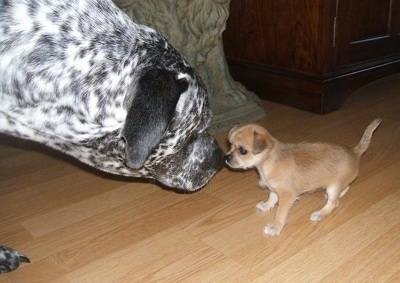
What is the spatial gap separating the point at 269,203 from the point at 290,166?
230 mm

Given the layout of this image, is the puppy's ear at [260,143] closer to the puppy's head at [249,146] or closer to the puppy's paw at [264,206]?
the puppy's head at [249,146]

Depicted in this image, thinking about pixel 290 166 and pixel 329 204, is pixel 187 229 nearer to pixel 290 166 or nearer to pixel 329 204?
pixel 290 166

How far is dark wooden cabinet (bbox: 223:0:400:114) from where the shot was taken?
2846 millimetres

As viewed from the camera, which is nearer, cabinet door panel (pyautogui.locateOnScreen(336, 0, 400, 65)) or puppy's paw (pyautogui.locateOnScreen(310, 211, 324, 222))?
puppy's paw (pyautogui.locateOnScreen(310, 211, 324, 222))

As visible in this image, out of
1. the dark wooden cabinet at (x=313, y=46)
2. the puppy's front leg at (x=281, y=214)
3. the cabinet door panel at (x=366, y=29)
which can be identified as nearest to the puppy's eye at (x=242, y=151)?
the puppy's front leg at (x=281, y=214)

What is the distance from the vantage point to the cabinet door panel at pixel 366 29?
114 inches

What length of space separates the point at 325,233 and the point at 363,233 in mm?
140

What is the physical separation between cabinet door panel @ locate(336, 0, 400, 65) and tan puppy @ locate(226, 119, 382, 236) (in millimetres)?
1288

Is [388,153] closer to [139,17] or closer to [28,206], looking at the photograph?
[139,17]

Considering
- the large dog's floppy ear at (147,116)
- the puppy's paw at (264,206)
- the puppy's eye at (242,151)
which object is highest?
the large dog's floppy ear at (147,116)

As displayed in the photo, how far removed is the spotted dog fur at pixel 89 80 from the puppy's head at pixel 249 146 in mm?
313

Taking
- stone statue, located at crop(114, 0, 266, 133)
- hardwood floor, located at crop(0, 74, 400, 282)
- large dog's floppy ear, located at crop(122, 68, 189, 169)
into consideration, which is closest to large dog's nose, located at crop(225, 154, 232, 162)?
hardwood floor, located at crop(0, 74, 400, 282)

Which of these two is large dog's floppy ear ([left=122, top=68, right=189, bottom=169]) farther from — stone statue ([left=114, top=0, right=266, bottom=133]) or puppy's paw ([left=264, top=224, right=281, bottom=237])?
stone statue ([left=114, top=0, right=266, bottom=133])

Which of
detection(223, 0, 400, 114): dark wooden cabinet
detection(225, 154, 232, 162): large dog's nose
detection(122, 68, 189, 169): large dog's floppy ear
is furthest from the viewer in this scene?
detection(223, 0, 400, 114): dark wooden cabinet
